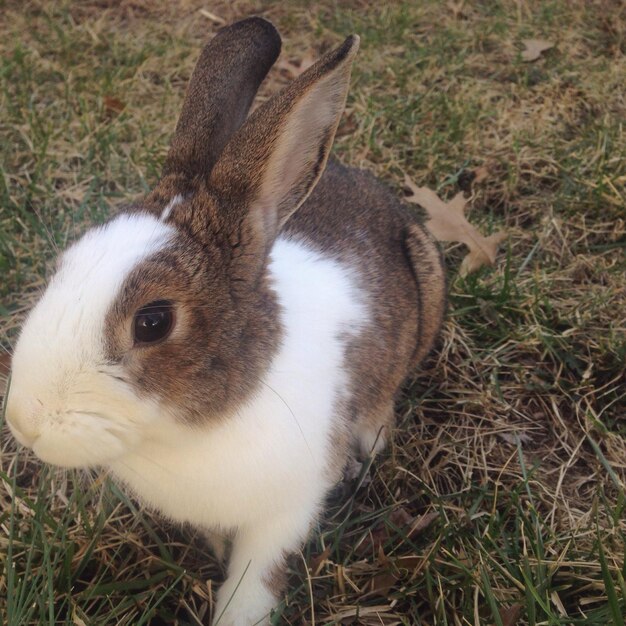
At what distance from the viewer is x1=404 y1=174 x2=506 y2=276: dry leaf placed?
12.0 ft

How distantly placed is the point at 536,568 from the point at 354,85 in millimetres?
3384

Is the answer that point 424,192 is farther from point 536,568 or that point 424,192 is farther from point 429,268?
point 536,568

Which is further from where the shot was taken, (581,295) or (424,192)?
(424,192)

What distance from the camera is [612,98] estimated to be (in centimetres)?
473

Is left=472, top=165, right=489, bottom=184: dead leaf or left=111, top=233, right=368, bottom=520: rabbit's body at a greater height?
left=111, top=233, right=368, bottom=520: rabbit's body

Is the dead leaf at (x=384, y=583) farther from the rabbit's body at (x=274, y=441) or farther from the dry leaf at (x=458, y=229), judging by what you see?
the dry leaf at (x=458, y=229)

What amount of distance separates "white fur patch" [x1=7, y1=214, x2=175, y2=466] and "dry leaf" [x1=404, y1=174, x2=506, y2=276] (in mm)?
2109

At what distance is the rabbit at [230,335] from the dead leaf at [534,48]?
283 centimetres

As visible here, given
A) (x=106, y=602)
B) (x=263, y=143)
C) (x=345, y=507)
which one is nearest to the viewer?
(x=263, y=143)

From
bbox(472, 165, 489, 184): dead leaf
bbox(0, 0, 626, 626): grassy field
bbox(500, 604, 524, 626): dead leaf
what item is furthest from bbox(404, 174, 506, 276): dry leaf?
bbox(500, 604, 524, 626): dead leaf

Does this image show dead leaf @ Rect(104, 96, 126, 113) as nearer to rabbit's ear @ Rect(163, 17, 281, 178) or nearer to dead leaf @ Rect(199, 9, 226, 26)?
dead leaf @ Rect(199, 9, 226, 26)

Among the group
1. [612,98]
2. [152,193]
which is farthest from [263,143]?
[612,98]

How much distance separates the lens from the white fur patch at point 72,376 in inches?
72.2

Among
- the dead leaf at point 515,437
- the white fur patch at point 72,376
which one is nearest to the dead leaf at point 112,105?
the white fur patch at point 72,376
